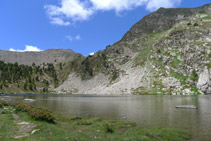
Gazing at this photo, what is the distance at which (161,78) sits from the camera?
165250 millimetres

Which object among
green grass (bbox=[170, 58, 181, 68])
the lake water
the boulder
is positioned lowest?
the lake water

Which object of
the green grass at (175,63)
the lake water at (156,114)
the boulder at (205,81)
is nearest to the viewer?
the lake water at (156,114)

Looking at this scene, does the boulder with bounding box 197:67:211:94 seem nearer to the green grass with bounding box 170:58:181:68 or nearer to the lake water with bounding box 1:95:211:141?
the green grass with bounding box 170:58:181:68

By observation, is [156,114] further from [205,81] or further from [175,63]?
[175,63]

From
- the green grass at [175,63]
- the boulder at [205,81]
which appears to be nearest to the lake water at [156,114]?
the boulder at [205,81]

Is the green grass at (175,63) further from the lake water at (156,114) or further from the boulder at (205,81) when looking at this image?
the lake water at (156,114)

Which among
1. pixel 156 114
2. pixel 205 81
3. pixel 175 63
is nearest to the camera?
pixel 156 114

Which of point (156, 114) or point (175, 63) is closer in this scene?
point (156, 114)

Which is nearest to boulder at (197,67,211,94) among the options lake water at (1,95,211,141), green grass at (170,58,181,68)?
green grass at (170,58,181,68)

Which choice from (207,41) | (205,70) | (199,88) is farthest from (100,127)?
(207,41)

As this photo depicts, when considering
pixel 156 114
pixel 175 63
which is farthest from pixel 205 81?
pixel 156 114

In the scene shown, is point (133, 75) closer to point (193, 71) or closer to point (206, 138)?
point (193, 71)

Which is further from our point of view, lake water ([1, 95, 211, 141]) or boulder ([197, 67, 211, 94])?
boulder ([197, 67, 211, 94])

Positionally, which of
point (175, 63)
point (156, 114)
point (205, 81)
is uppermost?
point (175, 63)
